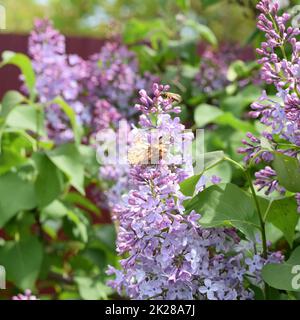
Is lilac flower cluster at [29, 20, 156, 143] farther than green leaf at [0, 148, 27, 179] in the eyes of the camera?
Yes

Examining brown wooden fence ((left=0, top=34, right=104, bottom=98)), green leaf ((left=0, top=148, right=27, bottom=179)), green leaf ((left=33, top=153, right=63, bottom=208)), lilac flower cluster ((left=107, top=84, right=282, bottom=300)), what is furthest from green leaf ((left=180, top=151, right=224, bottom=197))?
brown wooden fence ((left=0, top=34, right=104, bottom=98))

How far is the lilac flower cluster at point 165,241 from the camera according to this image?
49.6 inches

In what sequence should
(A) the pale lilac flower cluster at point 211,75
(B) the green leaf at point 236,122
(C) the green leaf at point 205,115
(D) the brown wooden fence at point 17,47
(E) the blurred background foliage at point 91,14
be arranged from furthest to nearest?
(E) the blurred background foliage at point 91,14 < (D) the brown wooden fence at point 17,47 < (A) the pale lilac flower cluster at point 211,75 < (C) the green leaf at point 205,115 < (B) the green leaf at point 236,122

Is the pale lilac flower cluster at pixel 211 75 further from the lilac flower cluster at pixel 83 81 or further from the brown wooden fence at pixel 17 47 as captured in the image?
the brown wooden fence at pixel 17 47

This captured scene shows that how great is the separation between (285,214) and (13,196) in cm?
113

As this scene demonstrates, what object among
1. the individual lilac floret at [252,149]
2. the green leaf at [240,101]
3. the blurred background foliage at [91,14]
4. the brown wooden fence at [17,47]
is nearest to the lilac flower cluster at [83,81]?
the green leaf at [240,101]

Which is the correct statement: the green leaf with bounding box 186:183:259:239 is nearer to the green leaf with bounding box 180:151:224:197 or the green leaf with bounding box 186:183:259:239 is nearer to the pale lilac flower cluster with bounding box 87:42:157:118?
the green leaf with bounding box 180:151:224:197

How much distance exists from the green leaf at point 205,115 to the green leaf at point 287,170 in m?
1.07

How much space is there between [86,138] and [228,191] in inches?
58.7

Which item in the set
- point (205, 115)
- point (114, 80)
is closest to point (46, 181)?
point (205, 115)

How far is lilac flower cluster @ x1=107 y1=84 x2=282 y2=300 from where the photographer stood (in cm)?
126

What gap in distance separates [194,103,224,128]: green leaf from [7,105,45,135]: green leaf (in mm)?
507
